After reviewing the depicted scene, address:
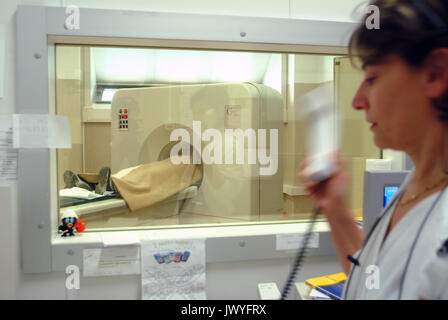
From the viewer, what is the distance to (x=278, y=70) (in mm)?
923

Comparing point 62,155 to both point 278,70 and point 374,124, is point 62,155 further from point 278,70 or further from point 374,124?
point 374,124

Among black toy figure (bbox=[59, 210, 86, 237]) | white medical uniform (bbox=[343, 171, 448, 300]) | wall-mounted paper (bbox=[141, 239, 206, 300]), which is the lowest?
wall-mounted paper (bbox=[141, 239, 206, 300])

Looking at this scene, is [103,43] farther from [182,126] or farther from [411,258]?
[411,258]

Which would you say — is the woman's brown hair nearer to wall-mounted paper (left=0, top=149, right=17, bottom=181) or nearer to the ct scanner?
the ct scanner

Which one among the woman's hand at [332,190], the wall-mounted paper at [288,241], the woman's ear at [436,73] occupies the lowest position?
the wall-mounted paper at [288,241]

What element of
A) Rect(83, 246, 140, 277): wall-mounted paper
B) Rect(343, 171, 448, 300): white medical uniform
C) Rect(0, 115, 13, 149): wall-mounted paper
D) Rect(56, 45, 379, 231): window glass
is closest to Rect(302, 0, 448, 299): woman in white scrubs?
Rect(343, 171, 448, 300): white medical uniform

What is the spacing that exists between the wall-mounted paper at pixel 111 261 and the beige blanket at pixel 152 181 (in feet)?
0.36

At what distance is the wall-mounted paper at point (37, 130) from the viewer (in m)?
0.78

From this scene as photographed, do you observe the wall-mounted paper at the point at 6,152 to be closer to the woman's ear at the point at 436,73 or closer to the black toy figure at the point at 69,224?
the black toy figure at the point at 69,224

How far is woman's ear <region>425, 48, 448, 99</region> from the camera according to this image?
0.35 meters

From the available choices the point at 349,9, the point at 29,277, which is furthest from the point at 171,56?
the point at 29,277

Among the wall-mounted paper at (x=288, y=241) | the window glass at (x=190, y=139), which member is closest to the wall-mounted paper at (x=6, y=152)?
the window glass at (x=190, y=139)

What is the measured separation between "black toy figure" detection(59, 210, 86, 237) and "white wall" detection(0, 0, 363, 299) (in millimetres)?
93

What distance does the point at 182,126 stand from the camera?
36.2 inches
